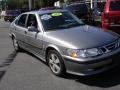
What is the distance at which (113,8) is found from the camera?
10539mm

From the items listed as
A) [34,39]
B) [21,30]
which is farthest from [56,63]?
[21,30]

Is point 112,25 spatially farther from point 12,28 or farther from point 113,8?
point 12,28

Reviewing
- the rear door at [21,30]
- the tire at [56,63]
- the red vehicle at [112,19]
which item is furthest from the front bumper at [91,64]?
the red vehicle at [112,19]

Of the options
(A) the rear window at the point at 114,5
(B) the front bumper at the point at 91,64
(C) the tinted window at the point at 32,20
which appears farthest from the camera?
(A) the rear window at the point at 114,5

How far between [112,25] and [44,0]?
64.9 metres

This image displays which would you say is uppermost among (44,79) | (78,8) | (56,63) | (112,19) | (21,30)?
(78,8)

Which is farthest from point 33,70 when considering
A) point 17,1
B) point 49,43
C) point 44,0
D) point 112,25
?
point 17,1

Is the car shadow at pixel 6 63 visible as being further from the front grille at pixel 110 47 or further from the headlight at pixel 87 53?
the front grille at pixel 110 47

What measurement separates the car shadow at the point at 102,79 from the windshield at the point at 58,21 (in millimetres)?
1441

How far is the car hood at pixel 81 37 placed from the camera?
5.97 m

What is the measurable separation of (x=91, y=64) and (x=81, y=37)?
0.80 meters

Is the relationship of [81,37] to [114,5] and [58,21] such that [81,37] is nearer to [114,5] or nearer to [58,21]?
[58,21]

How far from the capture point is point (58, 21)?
24.7 feet

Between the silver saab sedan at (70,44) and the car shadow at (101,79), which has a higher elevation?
the silver saab sedan at (70,44)
